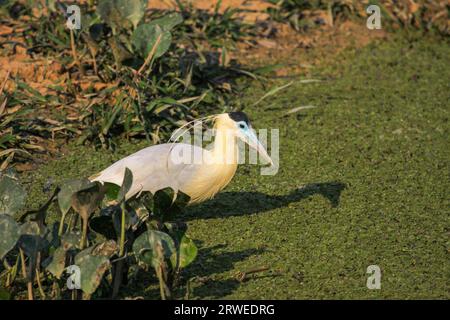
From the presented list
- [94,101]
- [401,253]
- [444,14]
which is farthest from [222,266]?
[444,14]

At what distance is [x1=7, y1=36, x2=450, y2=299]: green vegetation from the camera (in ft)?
16.4

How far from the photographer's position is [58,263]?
4.42 meters

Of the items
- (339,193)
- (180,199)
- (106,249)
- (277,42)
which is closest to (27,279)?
(106,249)

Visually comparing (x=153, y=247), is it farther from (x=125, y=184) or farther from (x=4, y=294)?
(x=4, y=294)

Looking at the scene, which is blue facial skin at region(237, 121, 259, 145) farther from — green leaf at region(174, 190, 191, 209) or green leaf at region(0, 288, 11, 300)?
green leaf at region(0, 288, 11, 300)

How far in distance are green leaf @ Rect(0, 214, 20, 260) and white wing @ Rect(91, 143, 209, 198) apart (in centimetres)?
134

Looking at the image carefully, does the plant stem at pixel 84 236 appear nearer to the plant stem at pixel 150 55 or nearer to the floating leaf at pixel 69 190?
the floating leaf at pixel 69 190

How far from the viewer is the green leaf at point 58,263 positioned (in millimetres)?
4418

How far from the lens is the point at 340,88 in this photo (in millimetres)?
7750

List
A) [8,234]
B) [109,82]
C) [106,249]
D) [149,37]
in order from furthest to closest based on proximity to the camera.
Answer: [109,82] < [149,37] < [106,249] < [8,234]

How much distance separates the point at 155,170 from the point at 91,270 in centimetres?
148

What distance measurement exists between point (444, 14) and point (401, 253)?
13.7 feet

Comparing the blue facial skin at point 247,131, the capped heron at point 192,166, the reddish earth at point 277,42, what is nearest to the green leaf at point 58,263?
the capped heron at point 192,166

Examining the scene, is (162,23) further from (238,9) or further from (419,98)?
(419,98)
